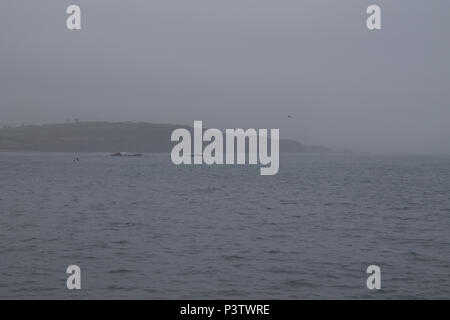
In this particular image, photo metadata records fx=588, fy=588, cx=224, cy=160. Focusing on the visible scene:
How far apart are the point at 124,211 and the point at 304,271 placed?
2150 centimetres

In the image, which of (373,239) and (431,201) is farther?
(431,201)

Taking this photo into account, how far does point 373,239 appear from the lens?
2886cm

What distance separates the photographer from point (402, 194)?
57.3 meters

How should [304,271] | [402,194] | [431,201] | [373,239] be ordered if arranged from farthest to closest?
[402,194] < [431,201] < [373,239] < [304,271]

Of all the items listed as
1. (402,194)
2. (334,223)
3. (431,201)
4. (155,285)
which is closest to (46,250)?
Answer: (155,285)

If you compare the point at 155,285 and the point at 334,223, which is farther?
the point at 334,223

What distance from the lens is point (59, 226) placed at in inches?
1268

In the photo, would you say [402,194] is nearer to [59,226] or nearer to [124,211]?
[124,211]

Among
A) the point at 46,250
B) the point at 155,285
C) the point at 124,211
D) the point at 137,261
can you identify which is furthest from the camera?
the point at 124,211
